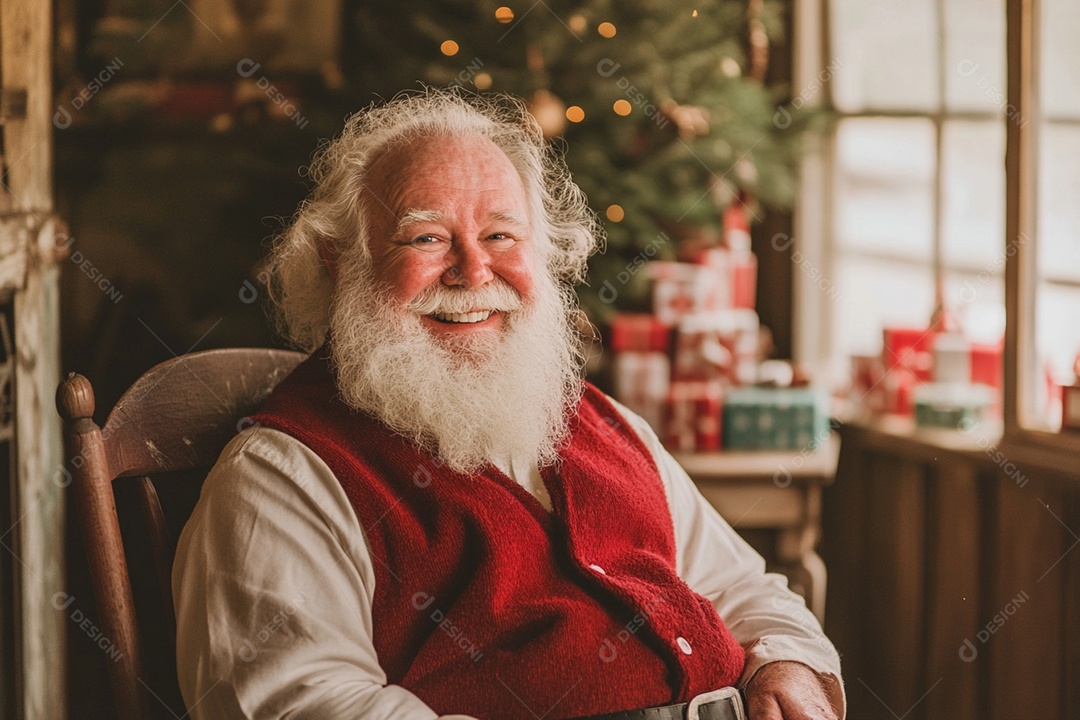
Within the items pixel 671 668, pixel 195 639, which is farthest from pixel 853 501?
pixel 195 639

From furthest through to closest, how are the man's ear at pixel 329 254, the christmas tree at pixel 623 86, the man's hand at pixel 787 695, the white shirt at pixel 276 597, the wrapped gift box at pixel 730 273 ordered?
the wrapped gift box at pixel 730 273 → the christmas tree at pixel 623 86 → the man's ear at pixel 329 254 → the man's hand at pixel 787 695 → the white shirt at pixel 276 597

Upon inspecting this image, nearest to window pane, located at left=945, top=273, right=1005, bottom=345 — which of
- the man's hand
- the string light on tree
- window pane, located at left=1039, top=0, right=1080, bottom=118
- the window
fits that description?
the window

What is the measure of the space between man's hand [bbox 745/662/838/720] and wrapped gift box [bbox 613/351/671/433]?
5.01ft

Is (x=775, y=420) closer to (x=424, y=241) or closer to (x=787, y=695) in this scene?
(x=787, y=695)

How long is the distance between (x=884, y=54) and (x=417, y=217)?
2.18 m

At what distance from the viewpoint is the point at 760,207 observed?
359cm

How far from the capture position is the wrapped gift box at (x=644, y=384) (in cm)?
305

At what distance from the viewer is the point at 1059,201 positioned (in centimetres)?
241

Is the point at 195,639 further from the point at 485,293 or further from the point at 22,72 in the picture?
the point at 22,72

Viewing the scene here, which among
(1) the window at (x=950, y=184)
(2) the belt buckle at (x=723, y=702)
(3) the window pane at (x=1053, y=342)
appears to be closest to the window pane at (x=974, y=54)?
(1) the window at (x=950, y=184)

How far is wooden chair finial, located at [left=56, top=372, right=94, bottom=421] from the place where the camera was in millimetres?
1344

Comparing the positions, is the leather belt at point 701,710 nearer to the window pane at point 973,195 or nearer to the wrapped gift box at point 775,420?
the wrapped gift box at point 775,420

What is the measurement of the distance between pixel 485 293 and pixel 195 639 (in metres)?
0.63

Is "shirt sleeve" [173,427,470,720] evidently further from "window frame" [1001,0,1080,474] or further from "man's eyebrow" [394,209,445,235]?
"window frame" [1001,0,1080,474]
